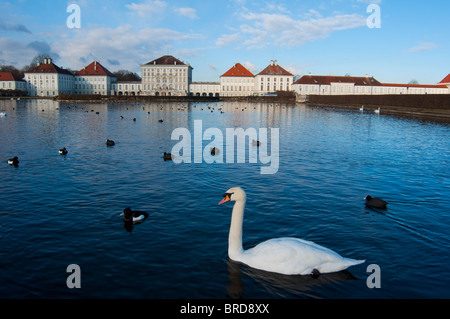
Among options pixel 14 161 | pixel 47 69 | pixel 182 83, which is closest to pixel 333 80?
pixel 182 83

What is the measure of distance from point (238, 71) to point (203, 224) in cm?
15189

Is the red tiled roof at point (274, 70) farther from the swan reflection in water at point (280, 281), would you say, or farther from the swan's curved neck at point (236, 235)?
the swan reflection in water at point (280, 281)

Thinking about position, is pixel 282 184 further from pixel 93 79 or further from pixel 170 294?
pixel 93 79

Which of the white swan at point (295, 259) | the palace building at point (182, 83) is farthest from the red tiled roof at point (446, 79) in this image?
the white swan at point (295, 259)

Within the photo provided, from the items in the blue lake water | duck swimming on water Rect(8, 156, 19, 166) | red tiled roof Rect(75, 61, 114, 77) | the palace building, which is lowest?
the blue lake water

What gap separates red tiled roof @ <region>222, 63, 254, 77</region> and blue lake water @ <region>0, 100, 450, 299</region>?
466 ft

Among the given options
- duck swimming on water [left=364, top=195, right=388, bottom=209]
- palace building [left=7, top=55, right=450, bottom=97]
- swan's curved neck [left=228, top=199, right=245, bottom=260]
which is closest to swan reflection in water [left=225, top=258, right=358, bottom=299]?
swan's curved neck [left=228, top=199, right=245, bottom=260]

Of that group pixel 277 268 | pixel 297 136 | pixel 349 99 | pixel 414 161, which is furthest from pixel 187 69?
pixel 277 268

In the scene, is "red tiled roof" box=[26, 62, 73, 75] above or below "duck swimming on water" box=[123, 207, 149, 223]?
above

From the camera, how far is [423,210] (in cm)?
905

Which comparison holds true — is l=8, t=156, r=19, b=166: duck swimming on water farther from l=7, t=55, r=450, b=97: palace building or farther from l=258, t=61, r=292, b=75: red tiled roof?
l=258, t=61, r=292, b=75: red tiled roof

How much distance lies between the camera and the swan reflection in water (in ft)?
17.5

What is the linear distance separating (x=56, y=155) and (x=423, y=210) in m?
14.5

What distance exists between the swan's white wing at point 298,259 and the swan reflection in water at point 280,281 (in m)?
0.11
